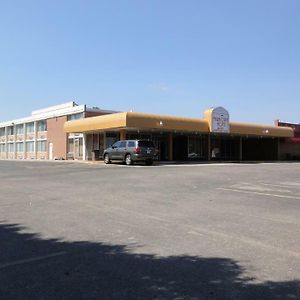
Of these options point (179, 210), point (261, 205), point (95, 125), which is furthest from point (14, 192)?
point (95, 125)

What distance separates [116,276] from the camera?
6.08 meters

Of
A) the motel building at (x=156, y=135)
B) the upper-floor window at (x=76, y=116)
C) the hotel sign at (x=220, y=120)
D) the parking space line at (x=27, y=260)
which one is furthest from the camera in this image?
the upper-floor window at (x=76, y=116)

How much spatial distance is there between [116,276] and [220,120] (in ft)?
129

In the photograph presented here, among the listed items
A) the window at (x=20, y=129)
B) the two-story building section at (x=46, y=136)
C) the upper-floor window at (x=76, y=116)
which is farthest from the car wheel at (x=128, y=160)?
the window at (x=20, y=129)

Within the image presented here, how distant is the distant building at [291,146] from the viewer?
5700cm

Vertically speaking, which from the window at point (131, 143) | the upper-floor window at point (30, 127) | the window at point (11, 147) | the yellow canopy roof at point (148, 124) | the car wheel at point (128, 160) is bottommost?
the car wheel at point (128, 160)

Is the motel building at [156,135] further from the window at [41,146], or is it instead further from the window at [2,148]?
the window at [2,148]

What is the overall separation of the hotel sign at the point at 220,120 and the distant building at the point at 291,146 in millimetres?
13101

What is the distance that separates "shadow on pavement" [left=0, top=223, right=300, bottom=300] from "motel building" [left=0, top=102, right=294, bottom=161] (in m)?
29.9

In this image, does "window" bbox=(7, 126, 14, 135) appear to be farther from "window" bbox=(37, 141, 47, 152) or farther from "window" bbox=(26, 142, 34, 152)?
"window" bbox=(37, 141, 47, 152)

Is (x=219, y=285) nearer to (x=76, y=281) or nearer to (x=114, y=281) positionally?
(x=114, y=281)

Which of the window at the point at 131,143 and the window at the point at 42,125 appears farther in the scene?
the window at the point at 42,125

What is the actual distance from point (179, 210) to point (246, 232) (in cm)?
301

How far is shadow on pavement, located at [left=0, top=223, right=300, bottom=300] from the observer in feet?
17.7
